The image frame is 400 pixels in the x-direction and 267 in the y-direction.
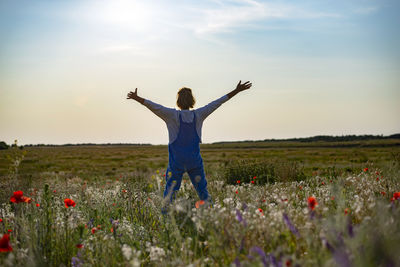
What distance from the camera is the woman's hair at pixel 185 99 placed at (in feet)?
17.7

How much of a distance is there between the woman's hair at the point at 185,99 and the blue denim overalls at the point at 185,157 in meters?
0.28

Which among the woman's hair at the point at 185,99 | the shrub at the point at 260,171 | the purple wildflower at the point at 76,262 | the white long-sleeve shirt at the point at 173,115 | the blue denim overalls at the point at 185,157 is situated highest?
the woman's hair at the point at 185,99

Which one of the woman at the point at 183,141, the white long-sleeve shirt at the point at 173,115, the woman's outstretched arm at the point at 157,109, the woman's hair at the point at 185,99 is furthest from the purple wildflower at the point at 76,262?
the woman's hair at the point at 185,99

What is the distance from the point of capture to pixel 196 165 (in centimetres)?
515

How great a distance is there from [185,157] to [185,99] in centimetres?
96

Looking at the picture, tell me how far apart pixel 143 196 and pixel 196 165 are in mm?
1412

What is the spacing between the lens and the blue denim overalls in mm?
5098

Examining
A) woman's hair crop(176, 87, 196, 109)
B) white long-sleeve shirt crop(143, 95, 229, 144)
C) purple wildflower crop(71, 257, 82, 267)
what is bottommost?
purple wildflower crop(71, 257, 82, 267)

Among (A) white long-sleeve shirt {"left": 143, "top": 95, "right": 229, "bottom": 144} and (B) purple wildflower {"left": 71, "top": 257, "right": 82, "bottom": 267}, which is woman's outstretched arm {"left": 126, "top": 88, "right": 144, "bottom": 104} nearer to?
(A) white long-sleeve shirt {"left": 143, "top": 95, "right": 229, "bottom": 144}

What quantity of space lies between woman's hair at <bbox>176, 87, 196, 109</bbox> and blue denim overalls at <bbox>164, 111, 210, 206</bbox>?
28 centimetres

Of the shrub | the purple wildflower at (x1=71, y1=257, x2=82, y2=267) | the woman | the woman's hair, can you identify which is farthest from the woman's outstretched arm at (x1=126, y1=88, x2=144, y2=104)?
the shrub

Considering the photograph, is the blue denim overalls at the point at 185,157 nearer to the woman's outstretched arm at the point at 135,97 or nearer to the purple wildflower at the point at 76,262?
the woman's outstretched arm at the point at 135,97

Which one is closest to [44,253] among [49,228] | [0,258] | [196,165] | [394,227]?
[49,228]

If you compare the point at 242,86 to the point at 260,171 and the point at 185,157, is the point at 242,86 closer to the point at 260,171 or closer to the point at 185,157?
the point at 185,157
